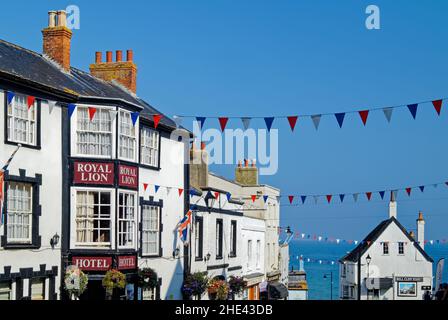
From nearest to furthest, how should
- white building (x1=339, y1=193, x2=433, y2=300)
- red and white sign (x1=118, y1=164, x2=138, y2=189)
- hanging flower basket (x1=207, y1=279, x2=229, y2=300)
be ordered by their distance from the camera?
red and white sign (x1=118, y1=164, x2=138, y2=189)
hanging flower basket (x1=207, y1=279, x2=229, y2=300)
white building (x1=339, y1=193, x2=433, y2=300)

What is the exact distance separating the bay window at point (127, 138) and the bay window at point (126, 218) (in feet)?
4.35

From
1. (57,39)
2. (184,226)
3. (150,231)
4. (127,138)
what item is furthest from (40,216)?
(184,226)

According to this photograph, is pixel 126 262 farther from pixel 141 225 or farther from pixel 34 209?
pixel 34 209

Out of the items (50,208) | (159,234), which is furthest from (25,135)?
(159,234)

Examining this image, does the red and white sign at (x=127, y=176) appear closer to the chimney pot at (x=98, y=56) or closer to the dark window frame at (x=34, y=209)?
the dark window frame at (x=34, y=209)

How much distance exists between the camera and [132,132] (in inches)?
1016

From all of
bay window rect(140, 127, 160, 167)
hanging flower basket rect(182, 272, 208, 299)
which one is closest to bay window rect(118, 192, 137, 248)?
bay window rect(140, 127, 160, 167)

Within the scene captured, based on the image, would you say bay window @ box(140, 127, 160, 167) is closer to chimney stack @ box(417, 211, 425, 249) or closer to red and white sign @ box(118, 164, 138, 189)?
red and white sign @ box(118, 164, 138, 189)

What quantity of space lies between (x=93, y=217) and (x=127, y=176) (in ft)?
6.20

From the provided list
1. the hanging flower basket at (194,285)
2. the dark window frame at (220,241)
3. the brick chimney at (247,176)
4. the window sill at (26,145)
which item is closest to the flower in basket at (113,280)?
the window sill at (26,145)

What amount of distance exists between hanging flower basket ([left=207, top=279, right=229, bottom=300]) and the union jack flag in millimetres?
2479

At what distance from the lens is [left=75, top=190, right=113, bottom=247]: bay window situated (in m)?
24.0

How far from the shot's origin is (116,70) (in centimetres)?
3189
